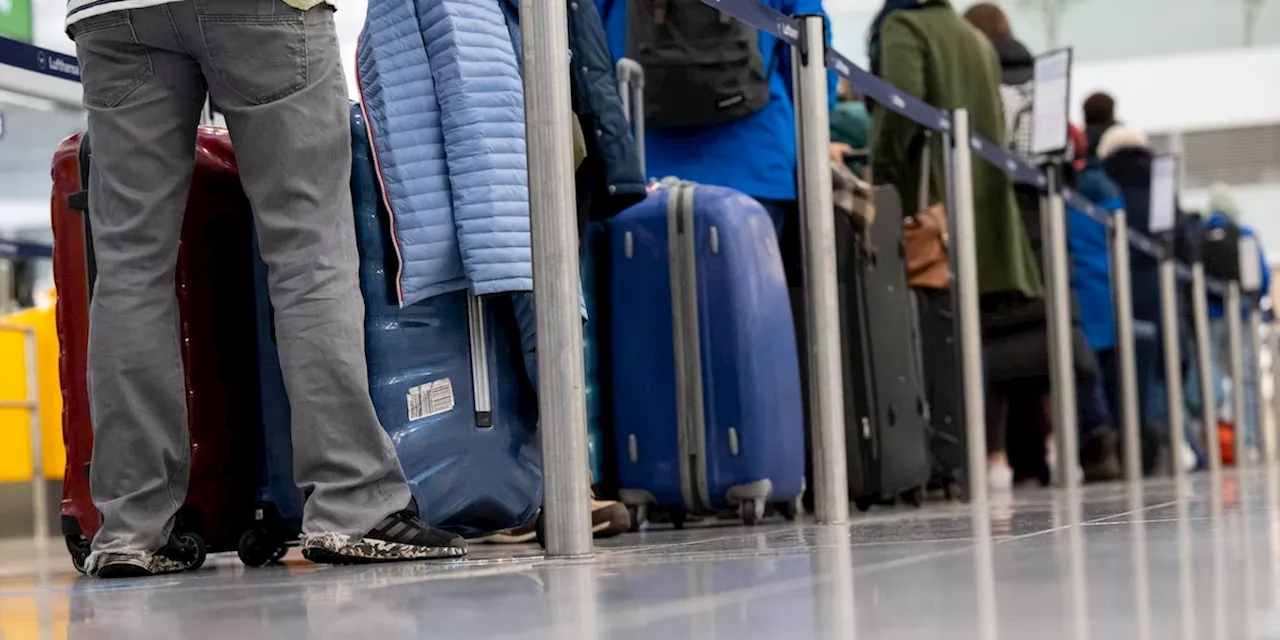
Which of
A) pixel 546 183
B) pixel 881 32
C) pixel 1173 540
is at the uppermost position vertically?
pixel 881 32

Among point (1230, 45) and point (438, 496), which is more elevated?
point (1230, 45)

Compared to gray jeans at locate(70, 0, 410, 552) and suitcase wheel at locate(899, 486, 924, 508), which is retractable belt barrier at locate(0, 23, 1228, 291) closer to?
gray jeans at locate(70, 0, 410, 552)

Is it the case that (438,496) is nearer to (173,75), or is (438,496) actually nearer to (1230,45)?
(173,75)

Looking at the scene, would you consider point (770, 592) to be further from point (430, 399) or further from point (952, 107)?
point (952, 107)

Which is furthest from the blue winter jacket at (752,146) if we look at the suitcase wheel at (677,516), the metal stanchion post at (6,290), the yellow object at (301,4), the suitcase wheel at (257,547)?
the metal stanchion post at (6,290)

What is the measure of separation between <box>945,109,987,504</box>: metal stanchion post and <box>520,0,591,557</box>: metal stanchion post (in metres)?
2.42

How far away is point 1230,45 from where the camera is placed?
43.0 feet

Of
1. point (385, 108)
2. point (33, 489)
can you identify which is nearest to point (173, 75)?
point (385, 108)

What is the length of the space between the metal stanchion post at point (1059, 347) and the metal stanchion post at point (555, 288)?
3681 mm

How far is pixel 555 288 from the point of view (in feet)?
7.88

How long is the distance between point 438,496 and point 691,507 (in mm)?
968

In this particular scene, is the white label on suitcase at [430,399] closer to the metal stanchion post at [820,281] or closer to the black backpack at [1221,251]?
the metal stanchion post at [820,281]

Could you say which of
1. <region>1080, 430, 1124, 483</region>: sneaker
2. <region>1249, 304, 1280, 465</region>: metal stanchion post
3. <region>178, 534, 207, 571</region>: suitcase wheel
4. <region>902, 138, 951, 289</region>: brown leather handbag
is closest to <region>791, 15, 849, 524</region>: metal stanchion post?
<region>178, 534, 207, 571</region>: suitcase wheel

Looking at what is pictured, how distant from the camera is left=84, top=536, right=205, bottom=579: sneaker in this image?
8.36 ft
